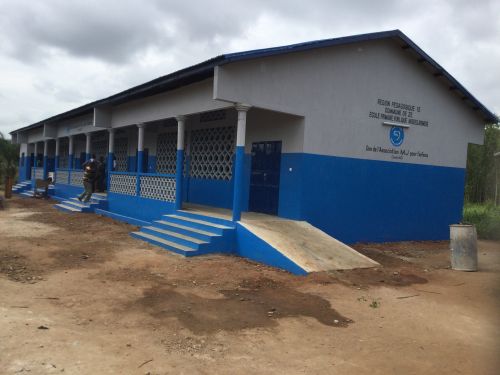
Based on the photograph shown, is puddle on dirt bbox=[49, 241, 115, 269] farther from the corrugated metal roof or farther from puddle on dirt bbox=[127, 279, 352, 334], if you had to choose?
the corrugated metal roof

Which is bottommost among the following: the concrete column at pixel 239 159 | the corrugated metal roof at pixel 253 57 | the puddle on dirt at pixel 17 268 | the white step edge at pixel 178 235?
the puddle on dirt at pixel 17 268

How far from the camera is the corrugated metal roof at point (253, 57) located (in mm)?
8711

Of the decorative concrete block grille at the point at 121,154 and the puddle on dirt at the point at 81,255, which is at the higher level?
the decorative concrete block grille at the point at 121,154

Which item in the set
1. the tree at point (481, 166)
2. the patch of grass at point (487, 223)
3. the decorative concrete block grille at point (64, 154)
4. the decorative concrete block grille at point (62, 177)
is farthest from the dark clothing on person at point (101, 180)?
the tree at point (481, 166)

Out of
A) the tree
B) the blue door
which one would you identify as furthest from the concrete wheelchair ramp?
the tree

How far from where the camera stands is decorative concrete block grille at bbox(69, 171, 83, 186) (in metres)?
17.7

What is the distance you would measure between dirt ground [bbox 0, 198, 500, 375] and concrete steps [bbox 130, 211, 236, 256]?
0.34m

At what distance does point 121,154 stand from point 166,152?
13.8 ft

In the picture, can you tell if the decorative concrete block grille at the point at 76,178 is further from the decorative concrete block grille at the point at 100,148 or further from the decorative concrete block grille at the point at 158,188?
the decorative concrete block grille at the point at 158,188

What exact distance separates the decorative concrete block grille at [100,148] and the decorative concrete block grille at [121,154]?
4.66 feet

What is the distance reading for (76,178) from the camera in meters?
18.2

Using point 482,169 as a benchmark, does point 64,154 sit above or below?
below

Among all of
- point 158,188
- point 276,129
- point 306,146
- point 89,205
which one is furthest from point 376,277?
point 89,205

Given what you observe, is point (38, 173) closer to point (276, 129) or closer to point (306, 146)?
point (276, 129)
